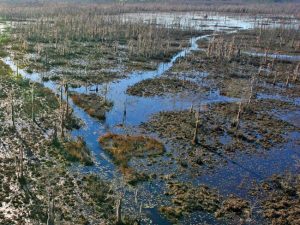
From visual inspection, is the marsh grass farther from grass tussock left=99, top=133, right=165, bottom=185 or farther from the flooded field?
grass tussock left=99, top=133, right=165, bottom=185

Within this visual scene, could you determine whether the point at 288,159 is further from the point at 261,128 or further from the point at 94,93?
the point at 94,93

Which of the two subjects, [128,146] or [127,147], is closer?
[127,147]

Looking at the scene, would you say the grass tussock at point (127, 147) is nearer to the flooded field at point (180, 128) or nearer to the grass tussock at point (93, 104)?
the flooded field at point (180, 128)

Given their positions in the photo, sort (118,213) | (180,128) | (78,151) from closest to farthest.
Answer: (118,213), (78,151), (180,128)

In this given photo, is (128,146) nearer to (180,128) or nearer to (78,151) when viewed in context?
(78,151)

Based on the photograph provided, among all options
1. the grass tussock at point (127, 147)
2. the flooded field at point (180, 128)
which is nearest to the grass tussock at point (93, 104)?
the flooded field at point (180, 128)

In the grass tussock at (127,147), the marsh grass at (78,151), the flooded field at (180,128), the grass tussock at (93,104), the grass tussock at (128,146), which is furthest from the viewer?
the grass tussock at (93,104)

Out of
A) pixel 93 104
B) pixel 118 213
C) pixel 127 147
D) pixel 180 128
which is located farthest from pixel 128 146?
pixel 93 104

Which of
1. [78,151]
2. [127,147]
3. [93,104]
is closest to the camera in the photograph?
[78,151]
